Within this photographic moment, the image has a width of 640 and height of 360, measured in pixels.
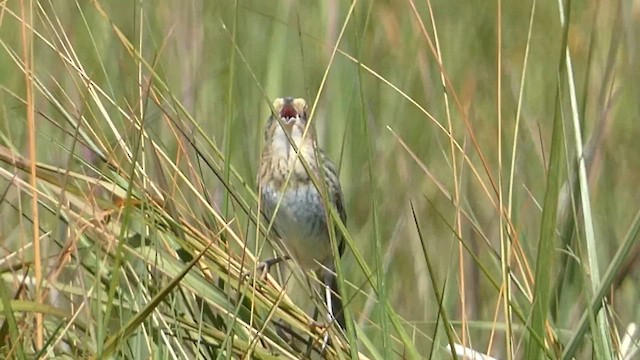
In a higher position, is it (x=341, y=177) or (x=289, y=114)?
(x=289, y=114)

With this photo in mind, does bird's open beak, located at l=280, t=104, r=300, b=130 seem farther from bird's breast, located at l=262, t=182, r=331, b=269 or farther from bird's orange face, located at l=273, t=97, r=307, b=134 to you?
bird's breast, located at l=262, t=182, r=331, b=269

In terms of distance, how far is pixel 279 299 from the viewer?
5.67ft

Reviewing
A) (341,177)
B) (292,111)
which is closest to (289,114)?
(292,111)

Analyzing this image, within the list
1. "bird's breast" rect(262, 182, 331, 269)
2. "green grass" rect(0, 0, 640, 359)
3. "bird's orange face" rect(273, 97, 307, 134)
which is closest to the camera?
"green grass" rect(0, 0, 640, 359)

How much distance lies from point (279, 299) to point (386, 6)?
5.72 feet

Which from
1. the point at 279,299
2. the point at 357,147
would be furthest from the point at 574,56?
the point at 279,299

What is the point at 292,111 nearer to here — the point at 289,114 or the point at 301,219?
the point at 289,114

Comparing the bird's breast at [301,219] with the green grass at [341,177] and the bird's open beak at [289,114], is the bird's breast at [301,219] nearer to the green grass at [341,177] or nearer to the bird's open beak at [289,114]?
the green grass at [341,177]

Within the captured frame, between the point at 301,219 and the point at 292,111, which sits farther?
the point at 301,219

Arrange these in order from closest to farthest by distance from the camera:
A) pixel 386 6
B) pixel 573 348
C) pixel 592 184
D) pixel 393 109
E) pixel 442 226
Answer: pixel 573 348 → pixel 592 184 → pixel 442 226 → pixel 393 109 → pixel 386 6

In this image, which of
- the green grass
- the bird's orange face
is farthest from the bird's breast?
the bird's orange face

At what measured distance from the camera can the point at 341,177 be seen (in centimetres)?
280

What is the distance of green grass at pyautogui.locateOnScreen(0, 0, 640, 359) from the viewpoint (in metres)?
1.65

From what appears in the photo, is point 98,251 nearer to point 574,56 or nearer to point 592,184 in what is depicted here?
point 592,184
